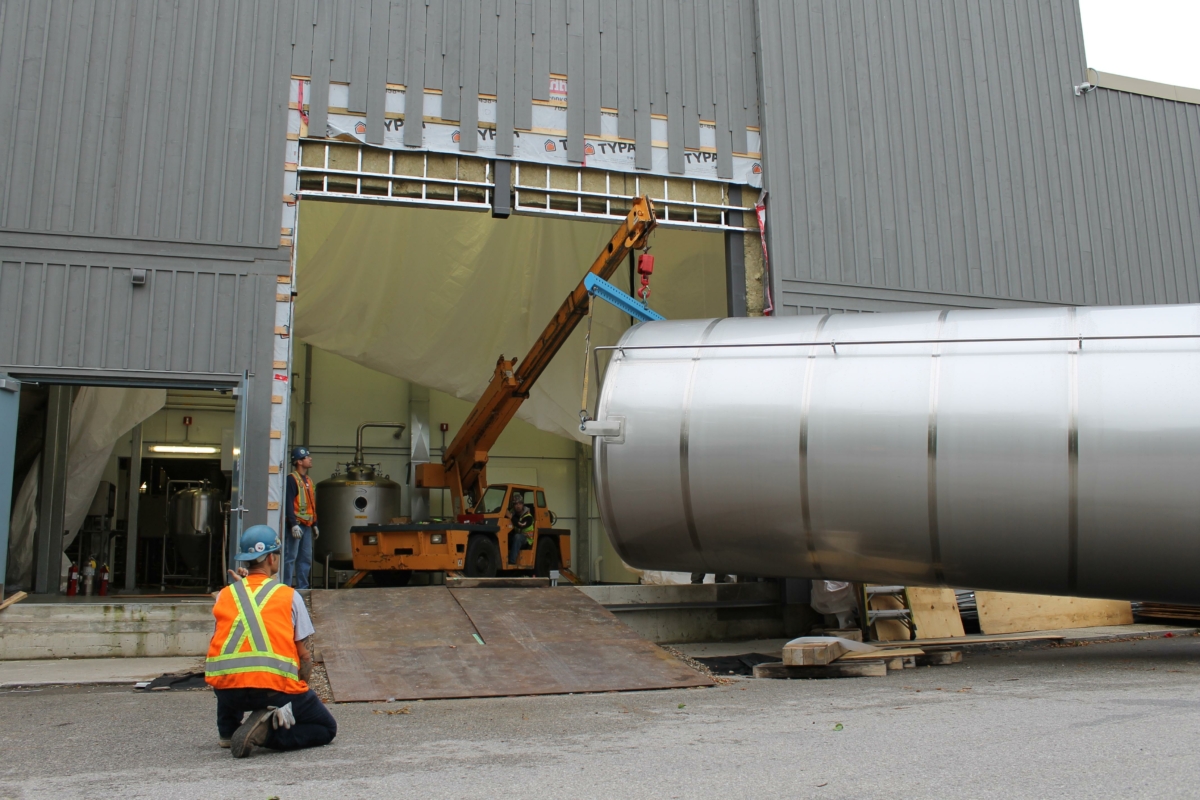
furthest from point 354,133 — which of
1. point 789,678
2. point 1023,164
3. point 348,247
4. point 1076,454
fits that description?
point 1023,164

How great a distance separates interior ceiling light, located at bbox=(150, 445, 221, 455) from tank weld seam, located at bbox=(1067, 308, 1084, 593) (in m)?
16.6

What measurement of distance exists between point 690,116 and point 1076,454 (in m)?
7.26

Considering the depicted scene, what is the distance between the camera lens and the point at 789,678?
834 cm

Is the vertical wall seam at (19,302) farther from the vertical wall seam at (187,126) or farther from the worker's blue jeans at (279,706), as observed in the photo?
the worker's blue jeans at (279,706)

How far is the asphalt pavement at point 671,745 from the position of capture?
4.12m

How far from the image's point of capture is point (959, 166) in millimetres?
13445

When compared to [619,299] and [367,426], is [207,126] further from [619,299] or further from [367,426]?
[367,426]

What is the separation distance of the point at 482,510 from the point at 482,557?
2.01 m


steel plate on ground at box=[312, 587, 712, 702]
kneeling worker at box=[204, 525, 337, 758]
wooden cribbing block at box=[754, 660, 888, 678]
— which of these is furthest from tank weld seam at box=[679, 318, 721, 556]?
kneeling worker at box=[204, 525, 337, 758]

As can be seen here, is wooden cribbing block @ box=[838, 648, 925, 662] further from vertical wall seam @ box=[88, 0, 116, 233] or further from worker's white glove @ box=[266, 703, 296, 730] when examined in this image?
vertical wall seam @ box=[88, 0, 116, 233]

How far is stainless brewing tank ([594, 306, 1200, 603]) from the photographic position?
685 centimetres

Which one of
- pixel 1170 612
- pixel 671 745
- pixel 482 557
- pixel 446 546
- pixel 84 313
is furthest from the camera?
pixel 482 557

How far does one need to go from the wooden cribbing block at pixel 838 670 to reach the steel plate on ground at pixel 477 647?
935mm

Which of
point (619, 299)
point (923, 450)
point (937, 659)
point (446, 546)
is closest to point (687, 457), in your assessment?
point (923, 450)
